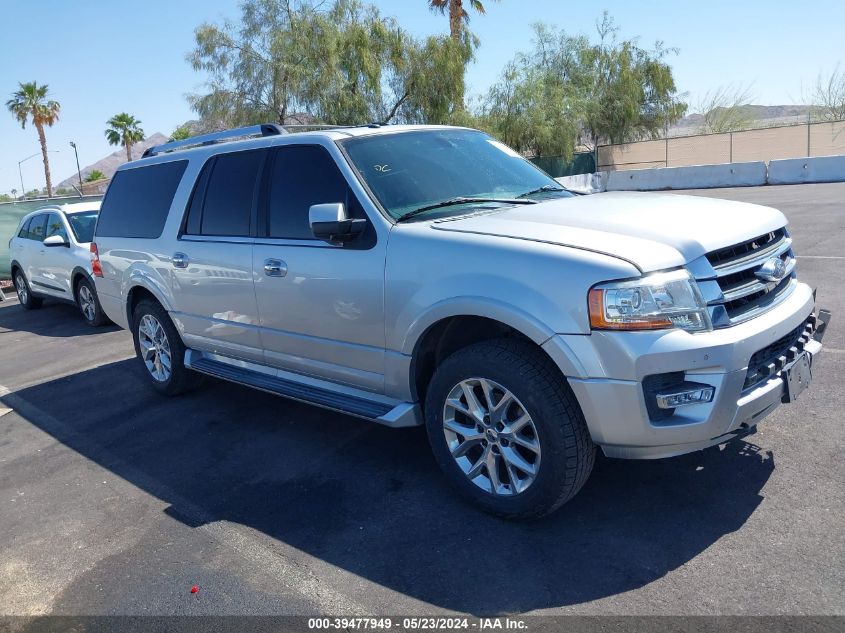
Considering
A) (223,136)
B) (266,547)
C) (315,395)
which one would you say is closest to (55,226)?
(223,136)

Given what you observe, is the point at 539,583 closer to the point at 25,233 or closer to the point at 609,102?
the point at 25,233

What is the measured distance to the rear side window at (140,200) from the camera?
19.6 feet

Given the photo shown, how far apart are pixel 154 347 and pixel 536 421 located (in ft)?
13.6

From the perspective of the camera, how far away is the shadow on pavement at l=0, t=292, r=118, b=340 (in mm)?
10289

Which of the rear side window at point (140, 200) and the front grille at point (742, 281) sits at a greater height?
the rear side window at point (140, 200)

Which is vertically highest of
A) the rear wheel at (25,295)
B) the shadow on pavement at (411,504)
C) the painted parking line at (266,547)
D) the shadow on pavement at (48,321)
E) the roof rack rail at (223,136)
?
the roof rack rail at (223,136)

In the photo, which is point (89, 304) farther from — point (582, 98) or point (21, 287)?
point (582, 98)

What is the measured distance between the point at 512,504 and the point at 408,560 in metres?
0.58

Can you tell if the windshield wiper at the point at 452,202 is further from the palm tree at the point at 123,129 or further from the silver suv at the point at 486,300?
the palm tree at the point at 123,129

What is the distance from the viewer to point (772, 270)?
3650mm

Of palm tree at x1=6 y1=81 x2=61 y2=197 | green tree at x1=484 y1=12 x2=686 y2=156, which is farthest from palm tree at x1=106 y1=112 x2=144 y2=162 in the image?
green tree at x1=484 y1=12 x2=686 y2=156

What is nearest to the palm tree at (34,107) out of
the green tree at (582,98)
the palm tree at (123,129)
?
the palm tree at (123,129)

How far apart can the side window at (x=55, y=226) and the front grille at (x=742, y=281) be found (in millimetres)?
9706

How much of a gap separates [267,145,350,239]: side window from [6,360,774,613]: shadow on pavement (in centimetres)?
151
